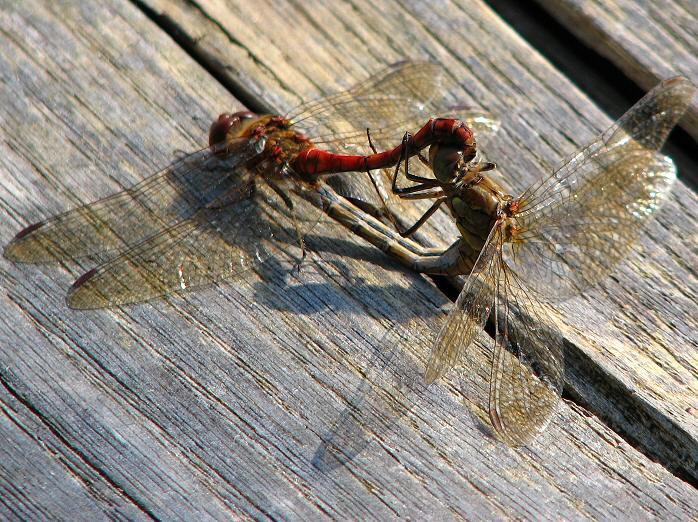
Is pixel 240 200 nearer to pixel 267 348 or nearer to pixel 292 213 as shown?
pixel 292 213

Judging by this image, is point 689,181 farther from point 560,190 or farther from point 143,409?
point 143,409

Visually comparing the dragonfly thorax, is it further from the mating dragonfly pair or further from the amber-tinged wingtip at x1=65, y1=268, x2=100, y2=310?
the amber-tinged wingtip at x1=65, y1=268, x2=100, y2=310

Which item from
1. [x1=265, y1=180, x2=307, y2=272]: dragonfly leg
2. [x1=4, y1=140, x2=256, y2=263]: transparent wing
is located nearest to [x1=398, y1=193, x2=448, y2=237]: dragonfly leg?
[x1=265, y1=180, x2=307, y2=272]: dragonfly leg

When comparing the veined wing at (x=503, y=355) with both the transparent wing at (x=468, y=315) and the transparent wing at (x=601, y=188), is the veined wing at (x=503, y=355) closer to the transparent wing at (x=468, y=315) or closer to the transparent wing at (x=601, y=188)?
the transparent wing at (x=468, y=315)

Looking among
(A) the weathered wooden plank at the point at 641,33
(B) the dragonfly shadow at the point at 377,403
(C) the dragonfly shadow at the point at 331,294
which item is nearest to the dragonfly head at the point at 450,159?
(C) the dragonfly shadow at the point at 331,294

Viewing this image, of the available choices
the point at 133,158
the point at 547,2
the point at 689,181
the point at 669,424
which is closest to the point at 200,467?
the point at 133,158
